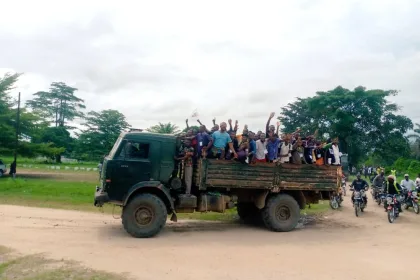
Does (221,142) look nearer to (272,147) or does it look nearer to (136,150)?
(272,147)

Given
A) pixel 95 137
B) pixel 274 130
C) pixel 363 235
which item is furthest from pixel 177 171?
pixel 95 137

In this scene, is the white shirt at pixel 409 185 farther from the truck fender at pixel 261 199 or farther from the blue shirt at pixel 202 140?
the blue shirt at pixel 202 140

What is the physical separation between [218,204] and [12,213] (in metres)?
6.80

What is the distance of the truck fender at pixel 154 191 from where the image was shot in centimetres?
1017

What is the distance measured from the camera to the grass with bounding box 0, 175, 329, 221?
14070 millimetres

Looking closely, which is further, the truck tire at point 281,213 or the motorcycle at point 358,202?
the motorcycle at point 358,202

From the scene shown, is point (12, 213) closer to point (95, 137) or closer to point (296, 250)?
point (296, 250)

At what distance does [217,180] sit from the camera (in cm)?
1099

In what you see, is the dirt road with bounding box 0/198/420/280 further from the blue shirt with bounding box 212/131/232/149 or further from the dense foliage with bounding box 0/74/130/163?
the dense foliage with bounding box 0/74/130/163

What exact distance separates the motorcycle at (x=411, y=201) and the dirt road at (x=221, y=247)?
2934 millimetres

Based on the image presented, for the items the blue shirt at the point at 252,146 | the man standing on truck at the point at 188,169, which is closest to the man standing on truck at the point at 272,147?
the blue shirt at the point at 252,146

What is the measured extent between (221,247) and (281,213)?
3.15m

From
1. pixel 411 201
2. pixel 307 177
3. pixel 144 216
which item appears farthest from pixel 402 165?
pixel 144 216

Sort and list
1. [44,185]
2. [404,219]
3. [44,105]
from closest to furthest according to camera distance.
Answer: [404,219]
[44,185]
[44,105]
